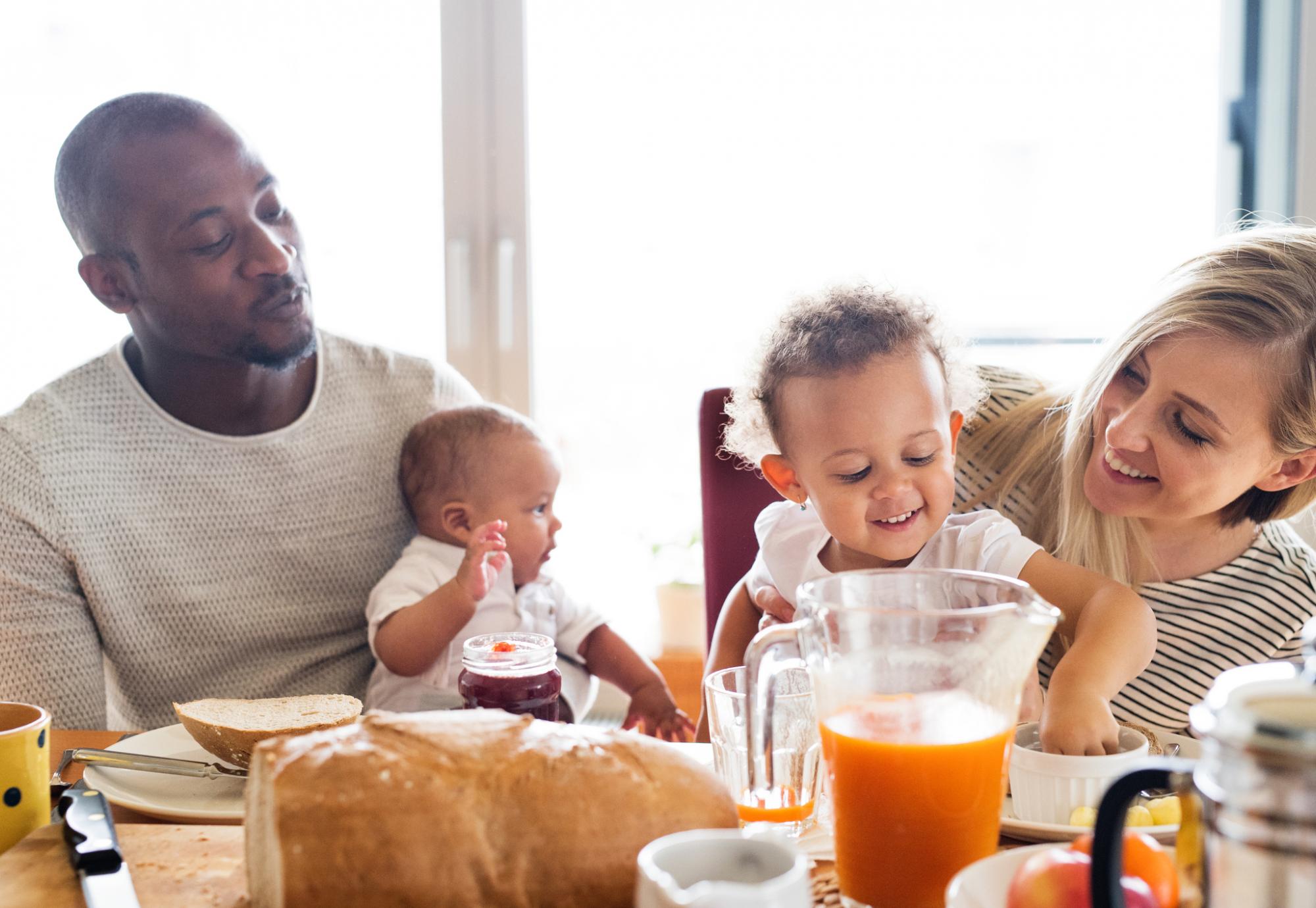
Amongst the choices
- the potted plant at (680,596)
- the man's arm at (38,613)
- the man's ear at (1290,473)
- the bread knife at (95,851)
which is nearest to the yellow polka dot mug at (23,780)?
the bread knife at (95,851)

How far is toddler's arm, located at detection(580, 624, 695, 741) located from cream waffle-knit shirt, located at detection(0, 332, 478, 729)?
367 millimetres

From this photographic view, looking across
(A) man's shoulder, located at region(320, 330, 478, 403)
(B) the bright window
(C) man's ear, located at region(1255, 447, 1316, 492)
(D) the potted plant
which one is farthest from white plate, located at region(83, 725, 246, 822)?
(B) the bright window

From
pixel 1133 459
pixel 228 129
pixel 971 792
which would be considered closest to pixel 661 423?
pixel 228 129

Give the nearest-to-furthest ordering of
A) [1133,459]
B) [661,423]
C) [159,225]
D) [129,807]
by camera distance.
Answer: [129,807]
[1133,459]
[159,225]
[661,423]

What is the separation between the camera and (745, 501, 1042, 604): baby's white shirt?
1.29 metres

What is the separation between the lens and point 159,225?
5.50ft

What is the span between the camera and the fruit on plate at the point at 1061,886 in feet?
2.01

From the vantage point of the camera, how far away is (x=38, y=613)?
160cm

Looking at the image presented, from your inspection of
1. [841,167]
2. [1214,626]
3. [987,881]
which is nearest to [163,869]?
[987,881]

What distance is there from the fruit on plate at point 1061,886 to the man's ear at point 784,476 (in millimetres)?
762

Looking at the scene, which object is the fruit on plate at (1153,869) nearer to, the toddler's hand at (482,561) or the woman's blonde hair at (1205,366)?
the woman's blonde hair at (1205,366)

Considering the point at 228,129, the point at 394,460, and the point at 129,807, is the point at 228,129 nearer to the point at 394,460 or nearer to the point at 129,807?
the point at 394,460

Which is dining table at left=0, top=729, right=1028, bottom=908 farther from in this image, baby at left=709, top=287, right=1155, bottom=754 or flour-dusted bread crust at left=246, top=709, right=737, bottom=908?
baby at left=709, top=287, right=1155, bottom=754

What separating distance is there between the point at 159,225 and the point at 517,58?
142 centimetres
